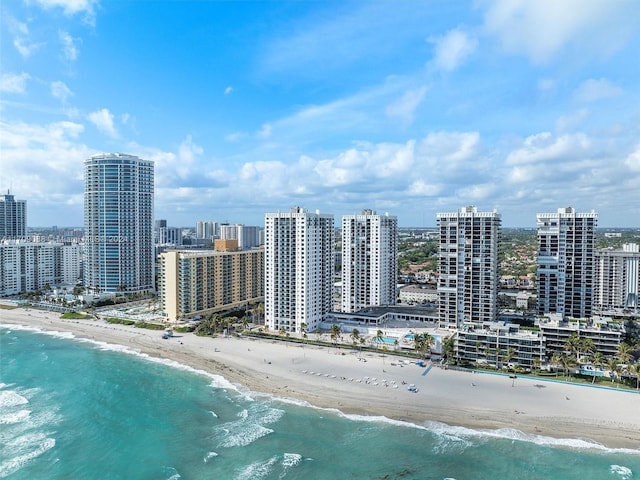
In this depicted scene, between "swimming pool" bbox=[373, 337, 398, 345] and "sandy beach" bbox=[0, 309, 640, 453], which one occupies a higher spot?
"swimming pool" bbox=[373, 337, 398, 345]

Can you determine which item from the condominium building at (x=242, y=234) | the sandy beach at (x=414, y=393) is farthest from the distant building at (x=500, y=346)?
the condominium building at (x=242, y=234)

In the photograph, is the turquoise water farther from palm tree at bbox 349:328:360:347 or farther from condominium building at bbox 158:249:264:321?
condominium building at bbox 158:249:264:321

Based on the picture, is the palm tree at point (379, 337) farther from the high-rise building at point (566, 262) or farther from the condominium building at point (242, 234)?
the condominium building at point (242, 234)

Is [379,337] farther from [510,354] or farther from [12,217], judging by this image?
[12,217]

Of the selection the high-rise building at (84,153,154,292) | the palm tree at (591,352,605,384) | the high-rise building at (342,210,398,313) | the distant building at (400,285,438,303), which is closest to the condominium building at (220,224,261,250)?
the high-rise building at (84,153,154,292)

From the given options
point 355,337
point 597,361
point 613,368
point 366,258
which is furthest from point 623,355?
point 366,258

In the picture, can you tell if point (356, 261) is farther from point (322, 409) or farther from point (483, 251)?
point (322, 409)
